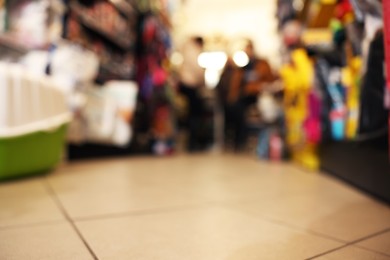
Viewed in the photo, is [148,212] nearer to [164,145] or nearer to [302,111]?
[302,111]

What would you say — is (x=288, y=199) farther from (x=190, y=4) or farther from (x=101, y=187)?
(x=190, y=4)

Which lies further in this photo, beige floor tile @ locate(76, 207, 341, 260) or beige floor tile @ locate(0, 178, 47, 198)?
beige floor tile @ locate(0, 178, 47, 198)

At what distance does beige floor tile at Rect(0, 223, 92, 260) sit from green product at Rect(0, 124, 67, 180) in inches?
22.9

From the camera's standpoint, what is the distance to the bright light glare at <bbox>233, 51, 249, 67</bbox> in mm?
3255

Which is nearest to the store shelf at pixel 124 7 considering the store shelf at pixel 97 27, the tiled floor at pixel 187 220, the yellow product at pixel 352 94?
the store shelf at pixel 97 27

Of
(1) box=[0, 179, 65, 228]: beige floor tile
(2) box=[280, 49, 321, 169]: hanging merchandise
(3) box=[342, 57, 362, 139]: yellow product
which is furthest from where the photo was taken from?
(2) box=[280, 49, 321, 169]: hanging merchandise

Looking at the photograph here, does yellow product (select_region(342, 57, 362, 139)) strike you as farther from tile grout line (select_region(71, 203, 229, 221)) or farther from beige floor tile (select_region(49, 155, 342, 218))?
tile grout line (select_region(71, 203, 229, 221))

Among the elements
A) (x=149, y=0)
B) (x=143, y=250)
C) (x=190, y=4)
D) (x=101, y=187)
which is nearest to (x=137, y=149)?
(x=149, y=0)

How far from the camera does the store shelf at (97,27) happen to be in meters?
1.92

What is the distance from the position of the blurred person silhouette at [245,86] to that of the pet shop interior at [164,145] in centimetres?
2

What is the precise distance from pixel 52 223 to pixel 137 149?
180 cm

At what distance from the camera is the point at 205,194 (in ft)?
3.60

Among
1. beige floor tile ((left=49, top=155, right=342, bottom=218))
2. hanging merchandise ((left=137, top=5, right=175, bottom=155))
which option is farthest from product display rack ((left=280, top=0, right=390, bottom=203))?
hanging merchandise ((left=137, top=5, right=175, bottom=155))

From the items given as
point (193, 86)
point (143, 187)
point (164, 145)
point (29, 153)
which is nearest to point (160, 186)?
point (143, 187)
